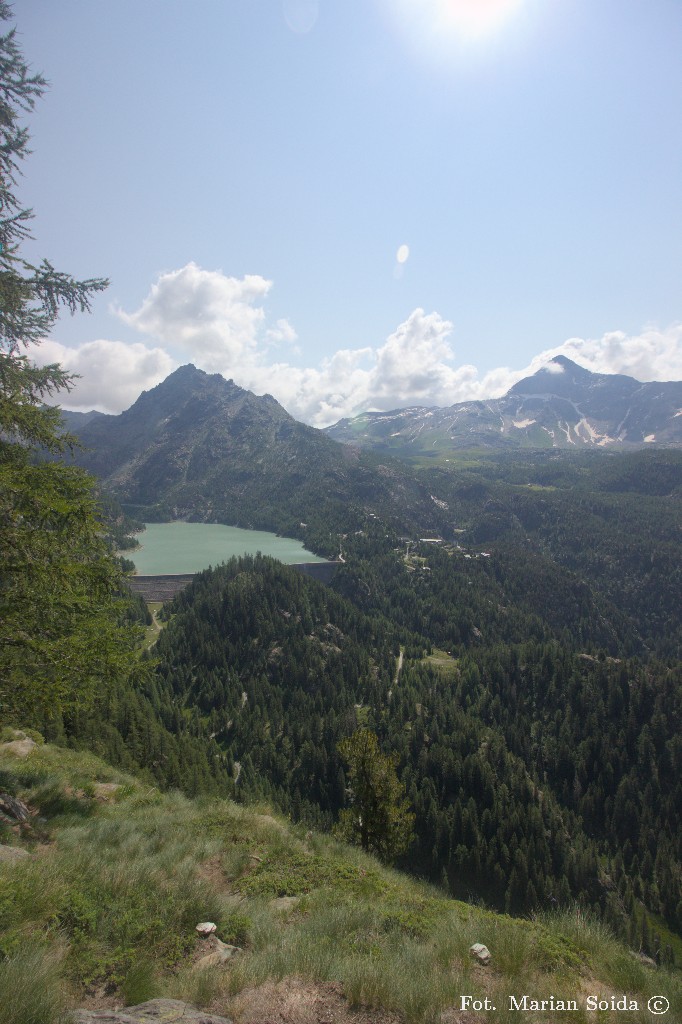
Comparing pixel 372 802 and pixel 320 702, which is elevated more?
pixel 372 802

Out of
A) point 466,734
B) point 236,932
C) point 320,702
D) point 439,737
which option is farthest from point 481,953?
point 320,702

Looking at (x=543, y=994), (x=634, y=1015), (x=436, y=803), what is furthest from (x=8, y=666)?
(x=436, y=803)

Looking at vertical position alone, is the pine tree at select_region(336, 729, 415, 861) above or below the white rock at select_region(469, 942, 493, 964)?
below

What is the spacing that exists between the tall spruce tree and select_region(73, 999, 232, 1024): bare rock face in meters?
8.06

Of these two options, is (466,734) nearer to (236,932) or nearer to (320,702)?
(320,702)

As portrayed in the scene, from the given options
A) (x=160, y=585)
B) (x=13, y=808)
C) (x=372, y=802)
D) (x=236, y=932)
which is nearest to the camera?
(x=236, y=932)

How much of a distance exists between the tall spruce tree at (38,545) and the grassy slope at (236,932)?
156 inches

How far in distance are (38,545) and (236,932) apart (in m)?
10.8

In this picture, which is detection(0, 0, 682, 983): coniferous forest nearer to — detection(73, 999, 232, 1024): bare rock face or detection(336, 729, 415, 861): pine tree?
detection(336, 729, 415, 861): pine tree

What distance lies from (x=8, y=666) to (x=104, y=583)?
3295mm

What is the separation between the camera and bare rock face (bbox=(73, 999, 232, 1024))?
5168 millimetres

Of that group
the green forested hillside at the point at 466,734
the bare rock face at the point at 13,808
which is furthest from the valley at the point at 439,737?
the bare rock face at the point at 13,808

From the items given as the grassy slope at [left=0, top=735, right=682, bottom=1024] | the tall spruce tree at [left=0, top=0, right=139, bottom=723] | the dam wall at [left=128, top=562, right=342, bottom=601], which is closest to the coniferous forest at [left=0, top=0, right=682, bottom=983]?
the tall spruce tree at [left=0, top=0, right=139, bottom=723]

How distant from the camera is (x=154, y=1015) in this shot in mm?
5633
